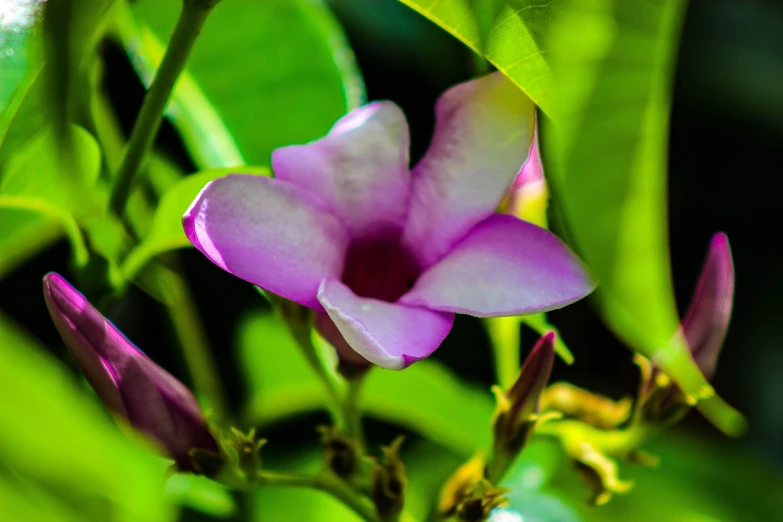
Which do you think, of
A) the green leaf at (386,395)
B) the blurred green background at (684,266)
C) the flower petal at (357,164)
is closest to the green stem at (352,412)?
the flower petal at (357,164)

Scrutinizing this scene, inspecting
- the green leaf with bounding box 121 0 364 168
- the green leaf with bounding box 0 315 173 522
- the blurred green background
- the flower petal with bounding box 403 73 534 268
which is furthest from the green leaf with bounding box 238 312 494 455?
the green leaf with bounding box 0 315 173 522

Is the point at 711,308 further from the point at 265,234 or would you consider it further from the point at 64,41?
the point at 64,41

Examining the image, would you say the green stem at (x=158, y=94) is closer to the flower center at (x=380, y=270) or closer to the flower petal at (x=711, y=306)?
the flower center at (x=380, y=270)

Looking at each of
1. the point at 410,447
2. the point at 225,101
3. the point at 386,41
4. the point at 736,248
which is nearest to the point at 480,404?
→ the point at 410,447

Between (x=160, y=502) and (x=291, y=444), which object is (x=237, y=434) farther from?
(x=291, y=444)

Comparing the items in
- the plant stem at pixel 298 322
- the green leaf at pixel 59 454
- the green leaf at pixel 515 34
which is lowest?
the plant stem at pixel 298 322

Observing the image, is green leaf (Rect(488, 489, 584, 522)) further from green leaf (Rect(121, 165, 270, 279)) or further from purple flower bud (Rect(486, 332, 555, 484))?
green leaf (Rect(121, 165, 270, 279))

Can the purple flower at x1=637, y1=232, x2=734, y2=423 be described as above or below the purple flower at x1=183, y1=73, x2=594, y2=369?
below
